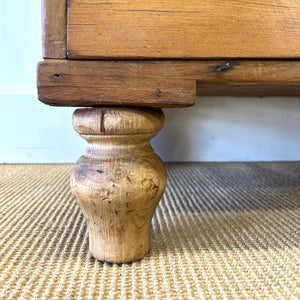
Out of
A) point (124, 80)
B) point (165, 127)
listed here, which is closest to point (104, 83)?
point (124, 80)

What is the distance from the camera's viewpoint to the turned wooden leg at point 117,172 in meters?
0.41

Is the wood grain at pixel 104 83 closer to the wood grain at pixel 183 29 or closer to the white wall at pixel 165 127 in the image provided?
the wood grain at pixel 183 29

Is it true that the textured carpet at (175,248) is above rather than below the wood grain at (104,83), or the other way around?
below

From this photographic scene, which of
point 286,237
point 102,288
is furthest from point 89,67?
point 286,237

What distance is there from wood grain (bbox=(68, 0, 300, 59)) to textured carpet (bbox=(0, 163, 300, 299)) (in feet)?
0.91

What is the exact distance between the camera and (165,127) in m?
1.28

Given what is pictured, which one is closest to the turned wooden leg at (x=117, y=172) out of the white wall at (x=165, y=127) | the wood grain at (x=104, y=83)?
the wood grain at (x=104, y=83)

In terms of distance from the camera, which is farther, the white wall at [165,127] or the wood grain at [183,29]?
A: the white wall at [165,127]

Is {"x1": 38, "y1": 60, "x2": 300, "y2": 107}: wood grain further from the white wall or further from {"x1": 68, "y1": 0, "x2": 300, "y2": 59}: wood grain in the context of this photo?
the white wall

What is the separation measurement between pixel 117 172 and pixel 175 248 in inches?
7.1

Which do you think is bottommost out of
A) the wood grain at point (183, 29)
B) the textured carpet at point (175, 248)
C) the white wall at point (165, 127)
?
the textured carpet at point (175, 248)

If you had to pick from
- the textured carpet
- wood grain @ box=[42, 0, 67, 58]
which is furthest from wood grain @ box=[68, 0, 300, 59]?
the textured carpet

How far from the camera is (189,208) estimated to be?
725 mm

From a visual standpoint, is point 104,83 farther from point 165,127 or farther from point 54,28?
point 165,127
